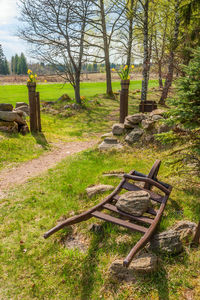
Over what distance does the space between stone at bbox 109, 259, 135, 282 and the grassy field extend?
59 millimetres

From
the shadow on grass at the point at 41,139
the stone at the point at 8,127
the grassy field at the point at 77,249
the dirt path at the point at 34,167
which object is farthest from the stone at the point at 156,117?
the stone at the point at 8,127

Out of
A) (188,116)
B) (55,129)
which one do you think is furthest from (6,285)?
(55,129)

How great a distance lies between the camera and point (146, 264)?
271cm

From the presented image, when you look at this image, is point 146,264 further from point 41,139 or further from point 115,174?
point 41,139

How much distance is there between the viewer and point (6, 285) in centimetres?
295

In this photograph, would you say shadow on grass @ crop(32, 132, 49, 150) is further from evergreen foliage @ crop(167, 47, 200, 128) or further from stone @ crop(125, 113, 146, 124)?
evergreen foliage @ crop(167, 47, 200, 128)

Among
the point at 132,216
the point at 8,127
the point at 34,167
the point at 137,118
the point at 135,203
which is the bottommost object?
the point at 34,167

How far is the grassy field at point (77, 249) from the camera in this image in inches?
106

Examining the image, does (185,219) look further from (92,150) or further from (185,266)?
(92,150)

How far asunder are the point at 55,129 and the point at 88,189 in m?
6.50

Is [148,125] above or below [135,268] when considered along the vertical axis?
above

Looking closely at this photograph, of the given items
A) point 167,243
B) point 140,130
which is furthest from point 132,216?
point 140,130

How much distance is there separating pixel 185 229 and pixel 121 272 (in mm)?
1040

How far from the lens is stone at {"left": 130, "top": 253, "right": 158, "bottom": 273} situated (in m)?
2.69
